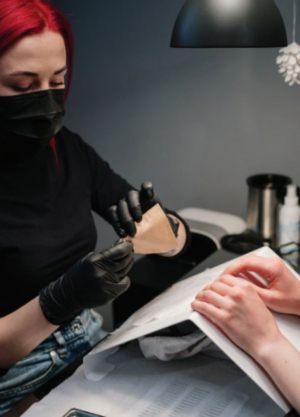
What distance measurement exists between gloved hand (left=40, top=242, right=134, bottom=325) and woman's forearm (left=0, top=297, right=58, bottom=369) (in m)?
→ 0.03

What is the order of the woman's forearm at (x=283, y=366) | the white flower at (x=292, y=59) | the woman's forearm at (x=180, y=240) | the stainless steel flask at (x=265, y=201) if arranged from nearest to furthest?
the woman's forearm at (x=283, y=366)
the white flower at (x=292, y=59)
the woman's forearm at (x=180, y=240)
the stainless steel flask at (x=265, y=201)

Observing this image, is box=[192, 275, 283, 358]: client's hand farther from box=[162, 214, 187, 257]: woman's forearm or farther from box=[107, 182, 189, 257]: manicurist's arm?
box=[162, 214, 187, 257]: woman's forearm

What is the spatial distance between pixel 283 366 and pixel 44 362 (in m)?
0.67

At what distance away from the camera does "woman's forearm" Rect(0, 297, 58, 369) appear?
3.64ft

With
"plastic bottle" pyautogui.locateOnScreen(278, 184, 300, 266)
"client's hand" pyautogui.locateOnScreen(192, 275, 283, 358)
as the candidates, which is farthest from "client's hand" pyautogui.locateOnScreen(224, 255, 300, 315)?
"plastic bottle" pyautogui.locateOnScreen(278, 184, 300, 266)

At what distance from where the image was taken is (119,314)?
6.01 ft

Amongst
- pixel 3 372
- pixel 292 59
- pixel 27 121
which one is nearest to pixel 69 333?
pixel 3 372

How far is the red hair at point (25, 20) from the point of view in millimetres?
1111

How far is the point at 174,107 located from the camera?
6.82 ft

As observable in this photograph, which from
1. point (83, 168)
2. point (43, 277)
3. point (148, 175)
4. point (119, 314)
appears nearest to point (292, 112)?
point (148, 175)

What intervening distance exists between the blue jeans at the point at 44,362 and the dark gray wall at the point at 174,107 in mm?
991

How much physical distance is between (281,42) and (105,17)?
3.15 ft

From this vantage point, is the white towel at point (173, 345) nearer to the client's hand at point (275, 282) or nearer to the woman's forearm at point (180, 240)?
the client's hand at point (275, 282)

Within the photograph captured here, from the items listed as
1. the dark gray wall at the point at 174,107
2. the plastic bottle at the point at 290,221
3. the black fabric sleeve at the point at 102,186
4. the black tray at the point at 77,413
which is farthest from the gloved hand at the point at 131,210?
the dark gray wall at the point at 174,107
